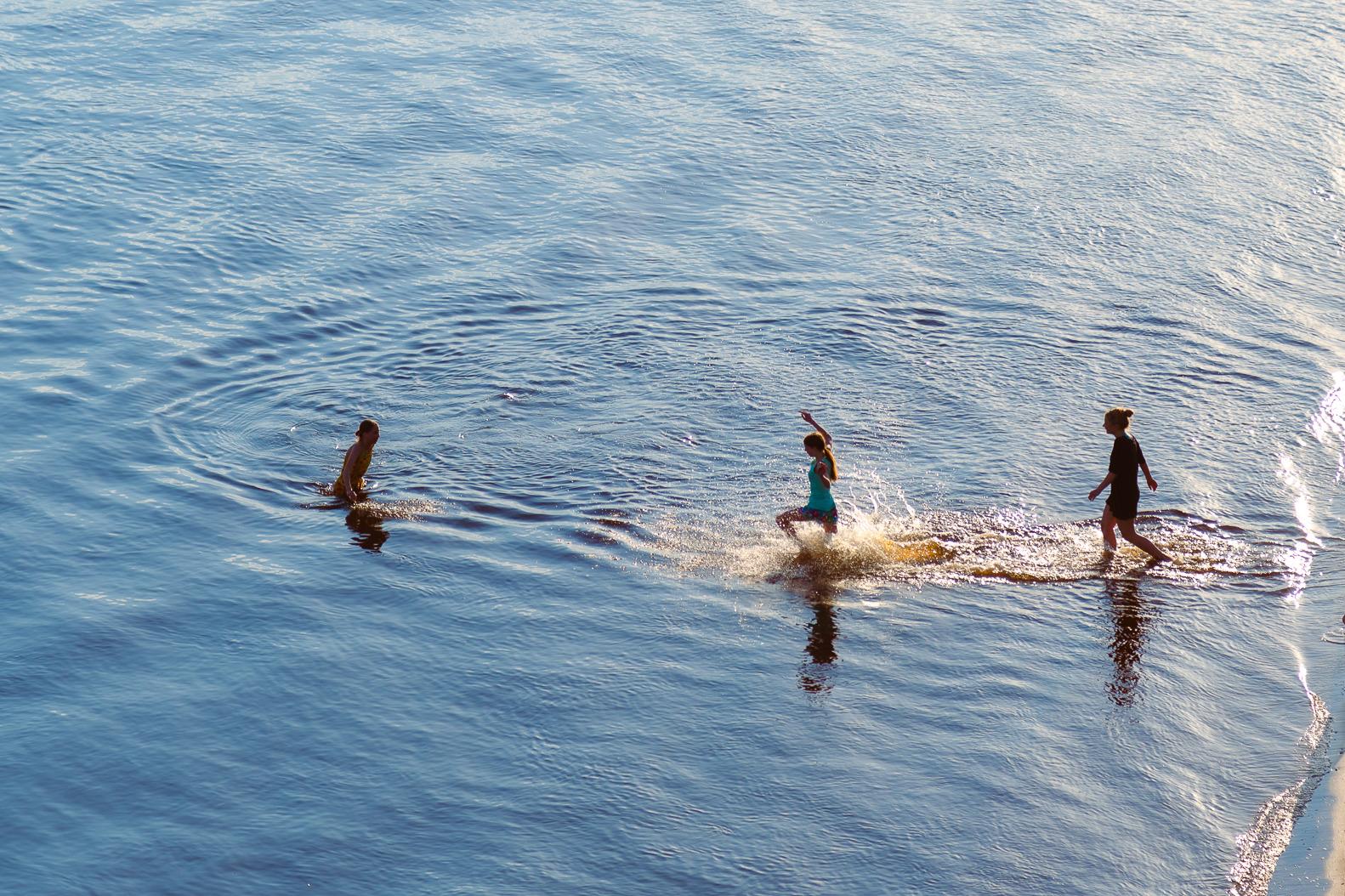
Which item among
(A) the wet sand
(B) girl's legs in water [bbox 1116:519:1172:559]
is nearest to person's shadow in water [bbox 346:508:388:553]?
(B) girl's legs in water [bbox 1116:519:1172:559]

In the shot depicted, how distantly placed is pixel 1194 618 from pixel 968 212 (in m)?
12.5

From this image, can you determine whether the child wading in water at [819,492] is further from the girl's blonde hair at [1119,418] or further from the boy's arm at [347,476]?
the boy's arm at [347,476]

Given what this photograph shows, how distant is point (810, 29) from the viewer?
115 feet

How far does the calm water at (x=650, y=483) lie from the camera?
10.9 meters

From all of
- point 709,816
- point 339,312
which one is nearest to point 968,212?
point 339,312

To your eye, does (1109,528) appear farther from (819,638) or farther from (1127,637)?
(819,638)

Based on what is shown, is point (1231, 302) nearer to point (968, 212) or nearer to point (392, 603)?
point (968, 212)

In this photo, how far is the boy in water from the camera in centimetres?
1479

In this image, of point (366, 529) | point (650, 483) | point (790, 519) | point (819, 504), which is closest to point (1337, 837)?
point (819, 504)

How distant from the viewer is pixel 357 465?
15.1 metres

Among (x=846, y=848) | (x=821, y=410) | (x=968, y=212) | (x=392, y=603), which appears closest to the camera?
(x=846, y=848)

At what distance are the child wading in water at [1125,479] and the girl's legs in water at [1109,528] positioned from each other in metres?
0.07

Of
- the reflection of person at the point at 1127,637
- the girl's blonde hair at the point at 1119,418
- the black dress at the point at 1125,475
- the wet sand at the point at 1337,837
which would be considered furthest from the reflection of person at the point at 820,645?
the wet sand at the point at 1337,837

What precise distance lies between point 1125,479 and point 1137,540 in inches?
27.6
